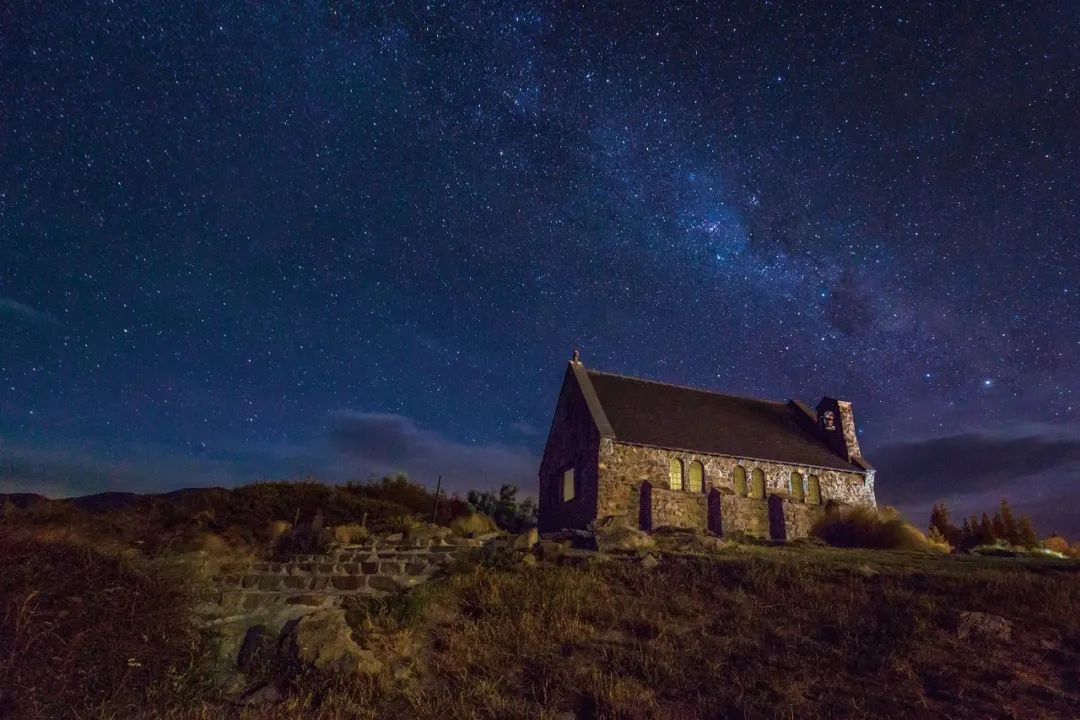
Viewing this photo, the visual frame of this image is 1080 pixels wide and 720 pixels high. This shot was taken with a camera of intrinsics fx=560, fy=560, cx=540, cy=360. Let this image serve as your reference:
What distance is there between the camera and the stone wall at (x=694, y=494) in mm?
26538

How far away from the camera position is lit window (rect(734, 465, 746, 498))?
94.5 ft

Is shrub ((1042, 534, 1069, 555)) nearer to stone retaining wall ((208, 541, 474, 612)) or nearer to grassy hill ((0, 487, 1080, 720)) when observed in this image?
grassy hill ((0, 487, 1080, 720))

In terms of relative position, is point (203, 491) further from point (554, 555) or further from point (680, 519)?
point (680, 519)

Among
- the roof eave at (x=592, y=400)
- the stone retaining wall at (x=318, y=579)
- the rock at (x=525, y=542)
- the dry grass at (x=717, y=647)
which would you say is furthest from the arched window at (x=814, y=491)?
the stone retaining wall at (x=318, y=579)

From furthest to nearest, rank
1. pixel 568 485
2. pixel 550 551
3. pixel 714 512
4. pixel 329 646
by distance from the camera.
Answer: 1. pixel 568 485
2. pixel 714 512
3. pixel 550 551
4. pixel 329 646

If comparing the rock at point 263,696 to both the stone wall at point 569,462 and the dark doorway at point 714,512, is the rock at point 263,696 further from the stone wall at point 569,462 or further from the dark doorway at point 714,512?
the dark doorway at point 714,512

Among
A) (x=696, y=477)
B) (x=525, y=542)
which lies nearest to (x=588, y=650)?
(x=525, y=542)

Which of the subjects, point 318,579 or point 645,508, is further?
point 645,508

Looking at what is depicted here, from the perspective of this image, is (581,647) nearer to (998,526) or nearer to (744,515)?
(744,515)

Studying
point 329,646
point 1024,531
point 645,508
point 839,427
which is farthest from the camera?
point 1024,531

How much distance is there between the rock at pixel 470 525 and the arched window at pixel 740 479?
13107mm

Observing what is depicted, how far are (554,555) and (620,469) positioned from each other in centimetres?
1331

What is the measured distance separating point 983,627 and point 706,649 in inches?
189

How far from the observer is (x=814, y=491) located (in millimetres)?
30484
